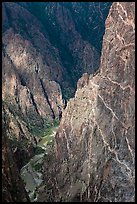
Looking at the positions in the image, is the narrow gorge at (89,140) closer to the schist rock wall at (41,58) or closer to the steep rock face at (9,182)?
the steep rock face at (9,182)

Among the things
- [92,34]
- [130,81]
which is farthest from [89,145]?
[92,34]

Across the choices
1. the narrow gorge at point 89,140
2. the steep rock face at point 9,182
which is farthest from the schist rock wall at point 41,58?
the steep rock face at point 9,182

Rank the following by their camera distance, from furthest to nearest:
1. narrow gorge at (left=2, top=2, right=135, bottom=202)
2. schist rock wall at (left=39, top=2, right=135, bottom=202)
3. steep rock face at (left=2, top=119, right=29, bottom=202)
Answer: schist rock wall at (left=39, top=2, right=135, bottom=202) → narrow gorge at (left=2, top=2, right=135, bottom=202) → steep rock face at (left=2, top=119, right=29, bottom=202)

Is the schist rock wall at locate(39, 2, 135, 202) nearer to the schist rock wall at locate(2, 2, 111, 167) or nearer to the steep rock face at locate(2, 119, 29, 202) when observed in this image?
the steep rock face at locate(2, 119, 29, 202)

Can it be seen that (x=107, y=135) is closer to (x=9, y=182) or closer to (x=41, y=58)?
(x=9, y=182)

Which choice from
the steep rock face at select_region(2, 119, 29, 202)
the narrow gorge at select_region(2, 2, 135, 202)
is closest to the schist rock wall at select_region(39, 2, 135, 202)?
the narrow gorge at select_region(2, 2, 135, 202)

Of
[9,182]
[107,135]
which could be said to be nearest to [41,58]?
[107,135]

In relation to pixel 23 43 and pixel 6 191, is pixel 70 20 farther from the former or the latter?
pixel 6 191
